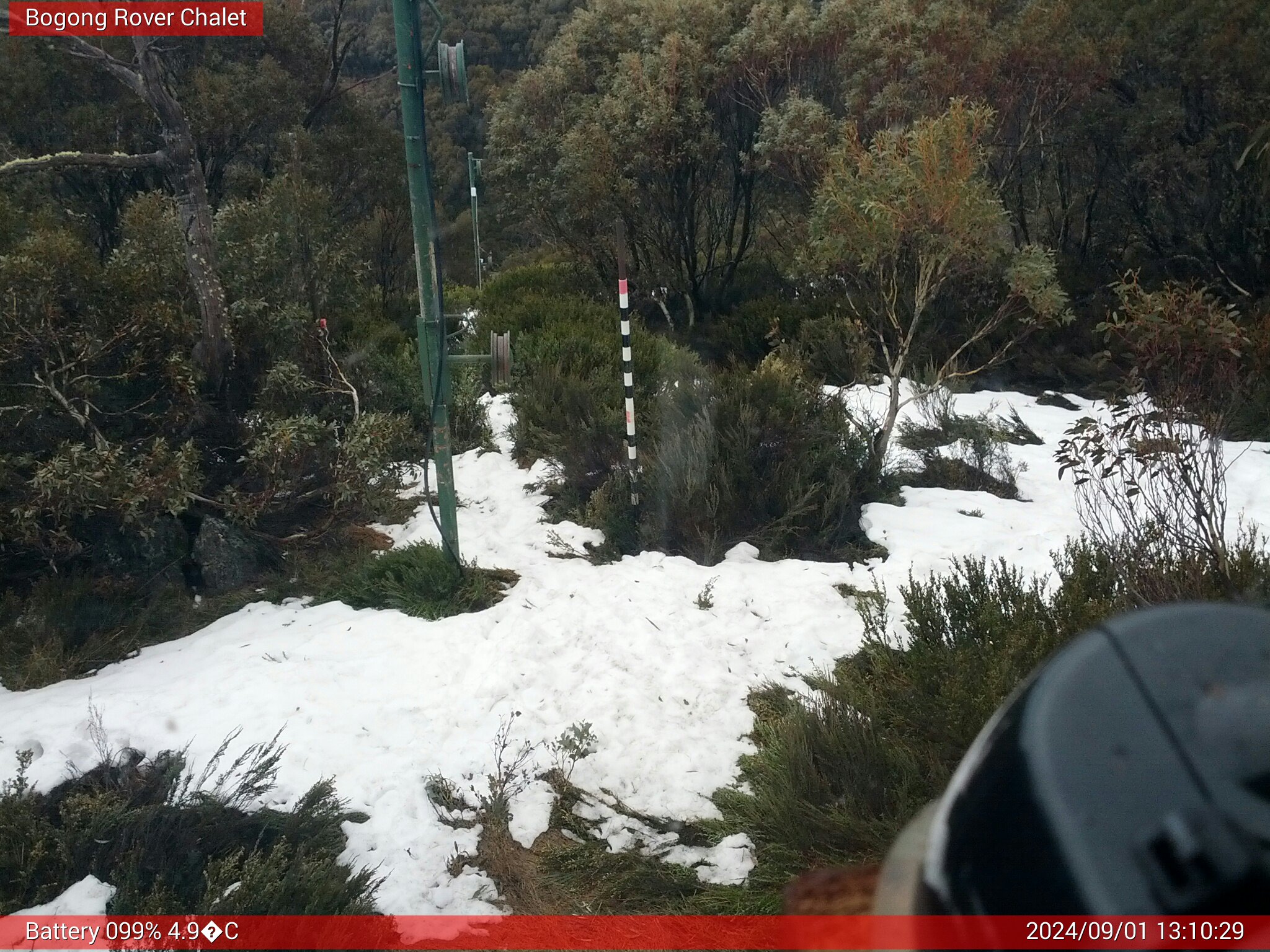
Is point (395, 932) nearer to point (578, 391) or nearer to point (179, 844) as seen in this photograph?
point (179, 844)

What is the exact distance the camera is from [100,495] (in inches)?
205

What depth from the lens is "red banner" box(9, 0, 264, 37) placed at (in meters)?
5.45

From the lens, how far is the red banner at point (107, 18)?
17.9 feet

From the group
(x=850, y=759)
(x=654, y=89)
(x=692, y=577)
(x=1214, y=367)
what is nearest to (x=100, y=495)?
(x=692, y=577)

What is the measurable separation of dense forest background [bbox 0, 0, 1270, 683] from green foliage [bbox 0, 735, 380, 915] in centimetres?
170

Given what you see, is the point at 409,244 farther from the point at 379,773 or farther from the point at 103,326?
the point at 379,773

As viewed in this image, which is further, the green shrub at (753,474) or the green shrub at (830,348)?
the green shrub at (830,348)

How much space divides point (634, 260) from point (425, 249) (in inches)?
377

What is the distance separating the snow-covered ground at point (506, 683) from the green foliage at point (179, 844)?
0.15 m

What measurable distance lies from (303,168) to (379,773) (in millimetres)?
10667

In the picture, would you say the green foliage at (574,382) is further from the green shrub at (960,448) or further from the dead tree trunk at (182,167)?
the dead tree trunk at (182,167)

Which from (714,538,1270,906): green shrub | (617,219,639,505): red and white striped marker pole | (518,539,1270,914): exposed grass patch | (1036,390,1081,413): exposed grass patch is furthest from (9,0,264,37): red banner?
(1036,390,1081,413): exposed grass patch

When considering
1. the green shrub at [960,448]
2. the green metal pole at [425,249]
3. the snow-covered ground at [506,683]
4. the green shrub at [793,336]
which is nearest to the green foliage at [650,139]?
the green shrub at [793,336]
